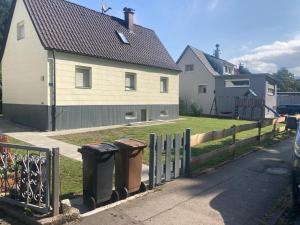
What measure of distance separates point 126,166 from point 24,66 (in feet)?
45.0

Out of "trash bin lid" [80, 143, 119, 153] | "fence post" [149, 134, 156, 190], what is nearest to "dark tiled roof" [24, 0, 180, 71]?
"fence post" [149, 134, 156, 190]

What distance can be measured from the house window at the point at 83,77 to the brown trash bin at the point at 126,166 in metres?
11.7

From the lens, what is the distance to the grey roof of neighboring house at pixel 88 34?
1639 centimetres

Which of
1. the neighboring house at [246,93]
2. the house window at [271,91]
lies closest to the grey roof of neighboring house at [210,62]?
the neighboring house at [246,93]

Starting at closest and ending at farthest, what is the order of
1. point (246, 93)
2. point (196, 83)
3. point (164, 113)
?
point (164, 113), point (246, 93), point (196, 83)

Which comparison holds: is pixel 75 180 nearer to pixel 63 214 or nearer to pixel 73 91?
pixel 63 214

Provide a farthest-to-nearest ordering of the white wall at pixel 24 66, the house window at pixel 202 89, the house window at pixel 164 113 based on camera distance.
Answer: the house window at pixel 202 89
the house window at pixel 164 113
the white wall at pixel 24 66

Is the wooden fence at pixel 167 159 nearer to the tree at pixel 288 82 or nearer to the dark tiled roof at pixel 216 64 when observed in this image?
the dark tiled roof at pixel 216 64

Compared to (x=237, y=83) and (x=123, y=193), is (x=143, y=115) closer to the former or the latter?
(x=237, y=83)

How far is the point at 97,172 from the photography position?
5.57 metres

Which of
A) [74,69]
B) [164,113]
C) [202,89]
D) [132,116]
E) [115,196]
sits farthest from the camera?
[202,89]

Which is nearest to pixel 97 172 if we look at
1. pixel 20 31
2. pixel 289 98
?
pixel 20 31

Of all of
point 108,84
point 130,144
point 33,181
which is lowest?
point 33,181

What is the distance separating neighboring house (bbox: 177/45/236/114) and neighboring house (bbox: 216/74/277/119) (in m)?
1.11
